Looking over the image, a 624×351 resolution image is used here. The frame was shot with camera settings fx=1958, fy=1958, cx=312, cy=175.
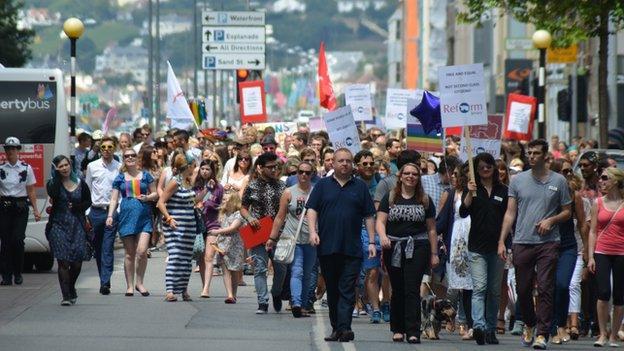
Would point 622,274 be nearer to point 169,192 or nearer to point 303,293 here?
point 303,293

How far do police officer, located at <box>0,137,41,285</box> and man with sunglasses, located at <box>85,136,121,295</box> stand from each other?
0.99 m

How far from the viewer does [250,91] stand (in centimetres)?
3850

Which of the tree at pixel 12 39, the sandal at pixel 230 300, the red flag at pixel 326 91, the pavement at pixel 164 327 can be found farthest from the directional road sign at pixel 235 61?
the sandal at pixel 230 300

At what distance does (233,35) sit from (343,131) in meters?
21.9

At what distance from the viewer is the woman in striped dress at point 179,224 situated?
2105 cm

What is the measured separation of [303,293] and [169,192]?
7.35 feet

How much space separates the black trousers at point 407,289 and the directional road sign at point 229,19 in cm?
2983

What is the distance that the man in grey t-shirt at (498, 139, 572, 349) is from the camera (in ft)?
55.2

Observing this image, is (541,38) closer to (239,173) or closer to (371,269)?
(239,173)

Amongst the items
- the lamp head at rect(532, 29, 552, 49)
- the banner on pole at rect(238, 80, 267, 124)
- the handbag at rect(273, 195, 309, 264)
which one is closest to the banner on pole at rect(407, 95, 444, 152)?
the handbag at rect(273, 195, 309, 264)

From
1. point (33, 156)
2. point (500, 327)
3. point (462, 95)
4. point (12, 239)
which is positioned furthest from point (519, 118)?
point (500, 327)

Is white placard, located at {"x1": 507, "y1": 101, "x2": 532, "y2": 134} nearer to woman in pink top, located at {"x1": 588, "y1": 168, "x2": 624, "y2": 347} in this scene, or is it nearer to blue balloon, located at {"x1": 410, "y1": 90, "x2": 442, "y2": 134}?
blue balloon, located at {"x1": 410, "y1": 90, "x2": 442, "y2": 134}

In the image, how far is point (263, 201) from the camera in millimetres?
20328

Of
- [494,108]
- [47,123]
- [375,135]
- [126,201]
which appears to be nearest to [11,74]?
[47,123]
